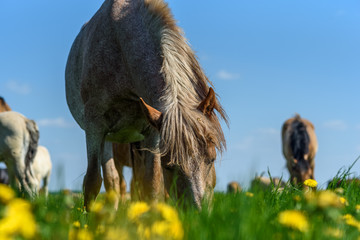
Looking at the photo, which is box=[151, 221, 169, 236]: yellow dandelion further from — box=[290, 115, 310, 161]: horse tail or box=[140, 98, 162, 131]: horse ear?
box=[290, 115, 310, 161]: horse tail

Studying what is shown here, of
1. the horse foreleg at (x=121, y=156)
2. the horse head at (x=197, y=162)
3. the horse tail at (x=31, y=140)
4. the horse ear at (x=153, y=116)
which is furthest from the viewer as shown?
A: the horse tail at (x=31, y=140)

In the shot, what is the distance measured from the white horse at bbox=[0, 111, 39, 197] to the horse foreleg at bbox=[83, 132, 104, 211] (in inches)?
255

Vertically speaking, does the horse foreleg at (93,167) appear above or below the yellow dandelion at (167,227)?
above

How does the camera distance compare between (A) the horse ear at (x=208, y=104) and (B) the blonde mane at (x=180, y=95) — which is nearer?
(B) the blonde mane at (x=180, y=95)

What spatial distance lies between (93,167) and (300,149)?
821 cm

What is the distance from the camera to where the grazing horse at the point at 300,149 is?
471 inches

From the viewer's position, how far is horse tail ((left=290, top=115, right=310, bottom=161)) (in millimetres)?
12062

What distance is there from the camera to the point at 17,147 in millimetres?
11328

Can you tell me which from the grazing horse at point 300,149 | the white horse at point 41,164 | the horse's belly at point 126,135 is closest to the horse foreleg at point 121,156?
the horse's belly at point 126,135

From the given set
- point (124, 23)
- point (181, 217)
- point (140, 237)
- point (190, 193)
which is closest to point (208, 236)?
point (140, 237)

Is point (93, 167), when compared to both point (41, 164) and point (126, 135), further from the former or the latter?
point (41, 164)

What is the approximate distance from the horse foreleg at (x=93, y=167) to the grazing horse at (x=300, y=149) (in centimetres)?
762

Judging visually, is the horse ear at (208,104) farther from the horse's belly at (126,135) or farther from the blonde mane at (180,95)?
the horse's belly at (126,135)

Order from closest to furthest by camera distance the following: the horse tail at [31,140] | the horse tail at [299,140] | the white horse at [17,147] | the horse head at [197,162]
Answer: the horse head at [197,162]
the white horse at [17,147]
the horse tail at [31,140]
the horse tail at [299,140]
